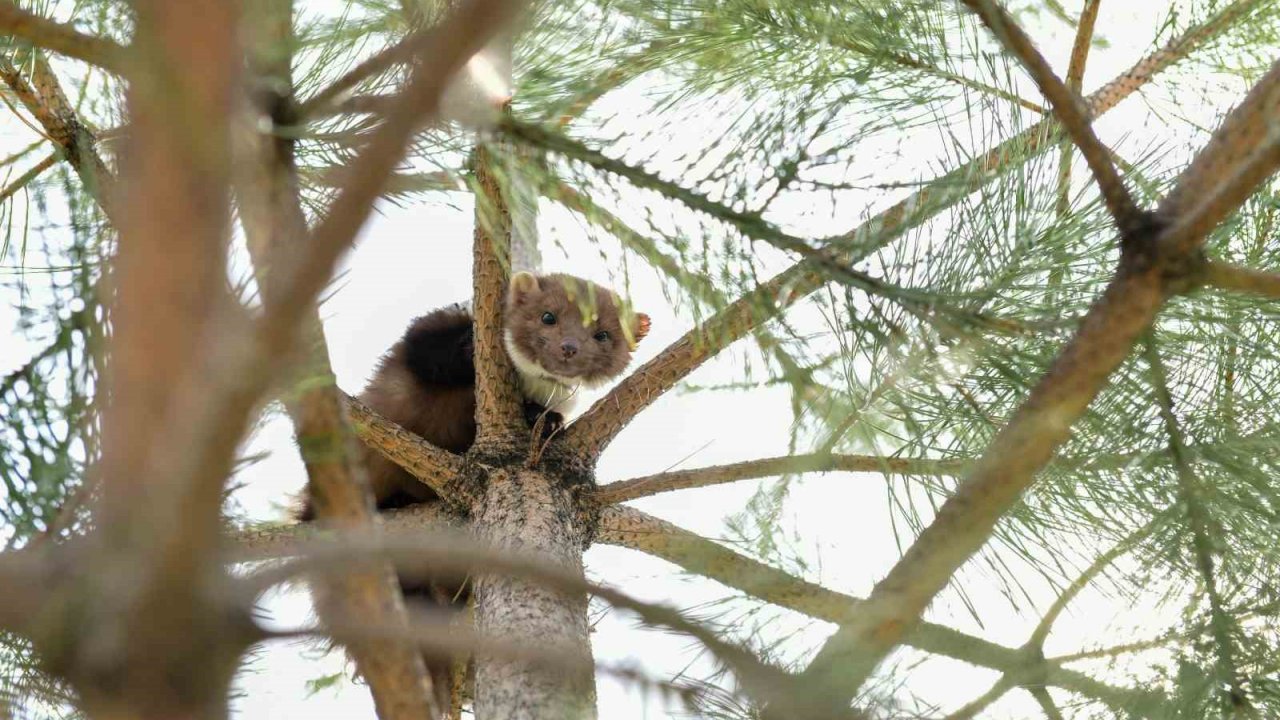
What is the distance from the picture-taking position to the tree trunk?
2.80 m

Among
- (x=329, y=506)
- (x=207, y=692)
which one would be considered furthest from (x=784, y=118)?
(x=207, y=692)

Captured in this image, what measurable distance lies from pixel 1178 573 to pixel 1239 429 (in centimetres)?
40

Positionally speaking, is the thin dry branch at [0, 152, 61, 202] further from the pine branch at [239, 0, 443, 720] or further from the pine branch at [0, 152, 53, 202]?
the pine branch at [239, 0, 443, 720]

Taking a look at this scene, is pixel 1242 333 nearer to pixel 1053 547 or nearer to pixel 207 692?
pixel 1053 547

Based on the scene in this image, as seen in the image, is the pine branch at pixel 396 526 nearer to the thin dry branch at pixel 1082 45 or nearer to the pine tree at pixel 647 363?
the pine tree at pixel 647 363

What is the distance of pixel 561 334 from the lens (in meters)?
5.74

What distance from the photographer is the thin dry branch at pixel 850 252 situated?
2.51 meters

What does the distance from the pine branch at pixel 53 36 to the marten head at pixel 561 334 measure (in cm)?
345

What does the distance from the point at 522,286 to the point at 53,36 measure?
396 cm

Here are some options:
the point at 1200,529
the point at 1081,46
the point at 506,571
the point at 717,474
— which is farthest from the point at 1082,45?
the point at 506,571

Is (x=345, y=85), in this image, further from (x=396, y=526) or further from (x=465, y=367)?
(x=465, y=367)

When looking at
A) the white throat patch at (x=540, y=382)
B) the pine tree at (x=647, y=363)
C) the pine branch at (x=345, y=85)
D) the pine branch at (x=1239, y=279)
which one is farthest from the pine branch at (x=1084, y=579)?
the white throat patch at (x=540, y=382)

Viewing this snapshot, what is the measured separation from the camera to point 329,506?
1382 mm

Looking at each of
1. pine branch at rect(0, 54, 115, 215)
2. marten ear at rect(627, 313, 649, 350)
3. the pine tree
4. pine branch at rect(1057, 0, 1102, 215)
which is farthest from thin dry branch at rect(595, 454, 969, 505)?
marten ear at rect(627, 313, 649, 350)
